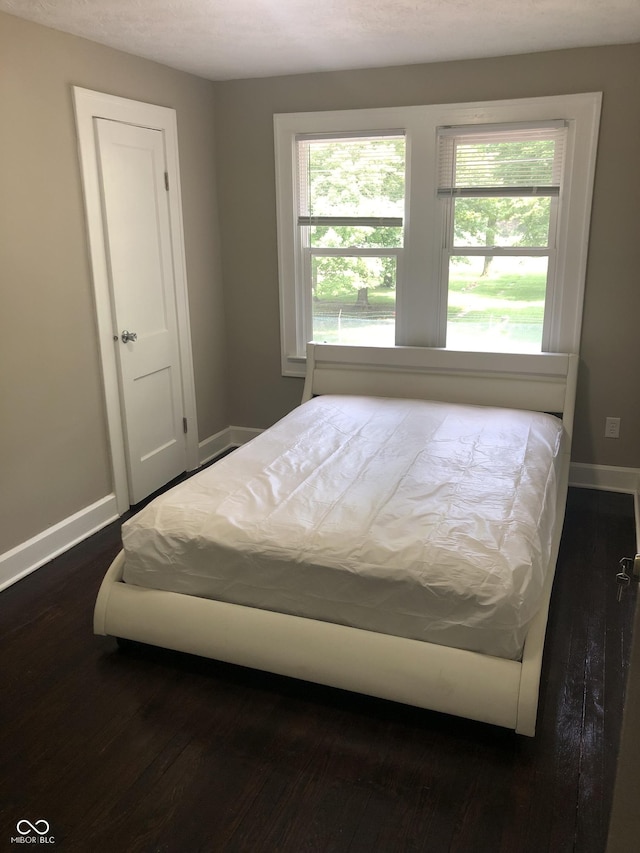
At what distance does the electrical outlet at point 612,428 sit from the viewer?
3.81m

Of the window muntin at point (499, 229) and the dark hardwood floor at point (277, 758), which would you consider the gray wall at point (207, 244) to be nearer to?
the window muntin at point (499, 229)

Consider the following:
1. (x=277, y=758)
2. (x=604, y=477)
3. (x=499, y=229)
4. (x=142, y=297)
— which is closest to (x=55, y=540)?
(x=142, y=297)

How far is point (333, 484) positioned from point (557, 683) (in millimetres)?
1059

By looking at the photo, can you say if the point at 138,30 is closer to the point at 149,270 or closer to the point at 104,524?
the point at 149,270

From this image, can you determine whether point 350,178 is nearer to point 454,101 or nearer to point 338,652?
point 454,101

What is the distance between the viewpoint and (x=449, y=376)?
12.9ft

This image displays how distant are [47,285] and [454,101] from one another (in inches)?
92.0

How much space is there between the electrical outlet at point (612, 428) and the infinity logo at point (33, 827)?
3290 mm

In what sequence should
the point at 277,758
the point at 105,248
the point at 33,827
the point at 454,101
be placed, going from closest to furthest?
the point at 33,827 → the point at 277,758 → the point at 105,248 → the point at 454,101

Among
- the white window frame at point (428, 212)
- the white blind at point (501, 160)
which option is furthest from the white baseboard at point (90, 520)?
the white blind at point (501, 160)

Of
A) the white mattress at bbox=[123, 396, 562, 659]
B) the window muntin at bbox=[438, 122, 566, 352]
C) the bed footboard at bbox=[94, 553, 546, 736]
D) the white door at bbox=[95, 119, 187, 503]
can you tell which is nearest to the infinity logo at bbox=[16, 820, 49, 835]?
the bed footboard at bbox=[94, 553, 546, 736]

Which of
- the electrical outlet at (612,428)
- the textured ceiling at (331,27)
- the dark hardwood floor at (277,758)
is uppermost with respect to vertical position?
the textured ceiling at (331,27)

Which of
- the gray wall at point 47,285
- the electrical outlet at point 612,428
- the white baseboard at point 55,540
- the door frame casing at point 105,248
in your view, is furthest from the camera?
the electrical outlet at point 612,428

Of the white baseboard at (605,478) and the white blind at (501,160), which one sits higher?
the white blind at (501,160)
